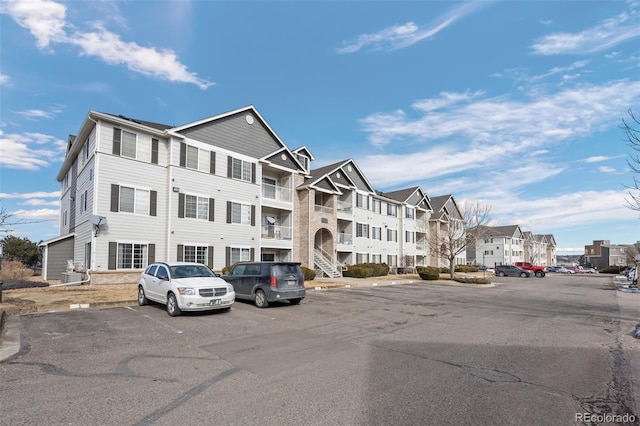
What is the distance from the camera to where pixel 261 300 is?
13.3 meters

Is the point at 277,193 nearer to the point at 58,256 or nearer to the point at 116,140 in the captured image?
the point at 116,140

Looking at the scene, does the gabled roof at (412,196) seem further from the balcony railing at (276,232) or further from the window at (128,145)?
the window at (128,145)

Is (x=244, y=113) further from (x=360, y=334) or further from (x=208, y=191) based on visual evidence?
(x=360, y=334)

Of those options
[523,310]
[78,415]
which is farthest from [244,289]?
[523,310]

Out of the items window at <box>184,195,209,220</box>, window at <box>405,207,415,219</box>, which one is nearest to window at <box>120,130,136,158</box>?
window at <box>184,195,209,220</box>

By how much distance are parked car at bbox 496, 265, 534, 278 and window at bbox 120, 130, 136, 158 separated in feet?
150

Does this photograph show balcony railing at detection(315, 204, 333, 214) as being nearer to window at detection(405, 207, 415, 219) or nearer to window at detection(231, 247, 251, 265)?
window at detection(231, 247, 251, 265)

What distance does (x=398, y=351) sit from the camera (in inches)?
291

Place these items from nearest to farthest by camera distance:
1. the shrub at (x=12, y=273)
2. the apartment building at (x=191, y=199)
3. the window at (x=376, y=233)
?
the apartment building at (x=191, y=199) < the shrub at (x=12, y=273) < the window at (x=376, y=233)

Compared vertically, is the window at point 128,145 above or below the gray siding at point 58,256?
above

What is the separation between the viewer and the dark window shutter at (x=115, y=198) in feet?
67.1

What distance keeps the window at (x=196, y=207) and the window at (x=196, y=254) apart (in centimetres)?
201

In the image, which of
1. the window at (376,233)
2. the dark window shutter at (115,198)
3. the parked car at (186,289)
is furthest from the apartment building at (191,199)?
the parked car at (186,289)

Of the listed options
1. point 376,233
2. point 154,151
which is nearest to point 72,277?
point 154,151
